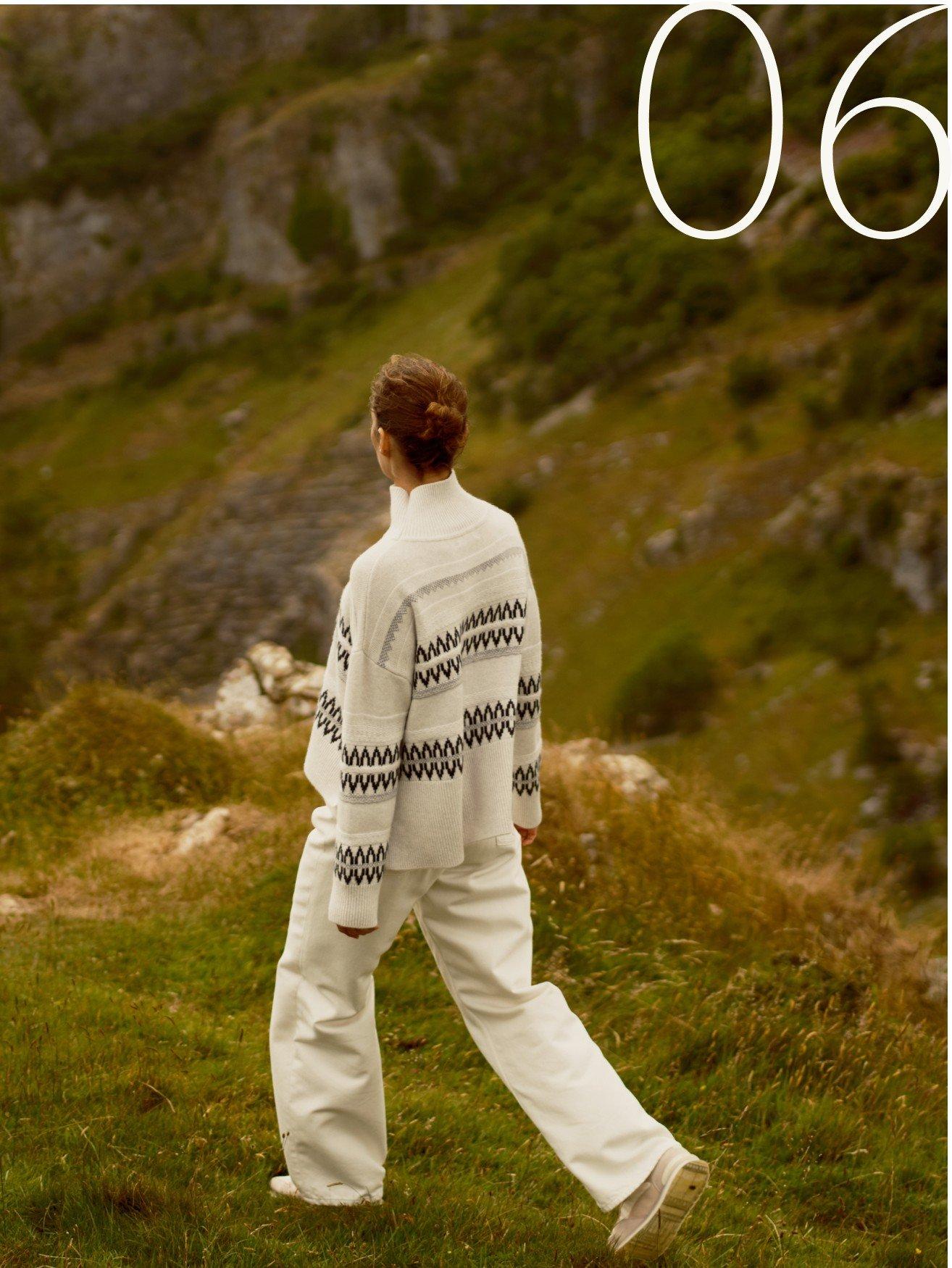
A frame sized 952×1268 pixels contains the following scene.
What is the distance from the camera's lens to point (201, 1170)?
3301mm

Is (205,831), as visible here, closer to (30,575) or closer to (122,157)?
(30,575)

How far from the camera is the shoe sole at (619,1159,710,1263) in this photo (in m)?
2.90

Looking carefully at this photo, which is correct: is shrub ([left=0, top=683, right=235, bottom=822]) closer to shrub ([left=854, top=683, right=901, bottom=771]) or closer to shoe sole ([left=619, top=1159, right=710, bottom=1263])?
shoe sole ([left=619, top=1159, right=710, bottom=1263])

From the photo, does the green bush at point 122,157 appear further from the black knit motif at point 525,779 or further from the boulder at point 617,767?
the black knit motif at point 525,779

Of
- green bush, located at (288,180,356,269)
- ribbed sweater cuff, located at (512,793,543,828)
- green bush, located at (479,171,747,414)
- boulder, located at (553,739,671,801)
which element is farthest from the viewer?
green bush, located at (288,180,356,269)

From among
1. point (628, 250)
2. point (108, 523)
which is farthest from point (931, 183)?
point (108, 523)

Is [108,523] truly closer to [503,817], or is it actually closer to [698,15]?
[698,15]

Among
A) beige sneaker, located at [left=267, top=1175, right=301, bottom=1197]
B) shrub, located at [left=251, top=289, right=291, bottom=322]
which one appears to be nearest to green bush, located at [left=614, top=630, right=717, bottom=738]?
beige sneaker, located at [left=267, top=1175, right=301, bottom=1197]

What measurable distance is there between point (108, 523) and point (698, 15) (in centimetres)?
4702

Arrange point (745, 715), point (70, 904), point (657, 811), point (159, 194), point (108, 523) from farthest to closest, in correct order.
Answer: point (159, 194) < point (108, 523) < point (745, 715) < point (657, 811) < point (70, 904)

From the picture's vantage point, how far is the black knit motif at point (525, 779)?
3.47 m

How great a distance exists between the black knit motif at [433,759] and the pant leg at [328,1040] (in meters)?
0.26

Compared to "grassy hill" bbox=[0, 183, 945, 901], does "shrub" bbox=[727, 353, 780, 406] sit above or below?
above

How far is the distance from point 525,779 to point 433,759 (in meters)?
0.52
